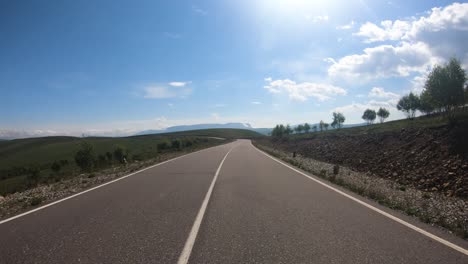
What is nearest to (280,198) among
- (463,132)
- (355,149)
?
(463,132)

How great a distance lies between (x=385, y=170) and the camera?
15.5 m

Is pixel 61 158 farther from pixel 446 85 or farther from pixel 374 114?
pixel 374 114

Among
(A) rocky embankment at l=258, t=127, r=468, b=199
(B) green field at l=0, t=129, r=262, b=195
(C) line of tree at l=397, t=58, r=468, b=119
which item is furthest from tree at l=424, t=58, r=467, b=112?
(B) green field at l=0, t=129, r=262, b=195

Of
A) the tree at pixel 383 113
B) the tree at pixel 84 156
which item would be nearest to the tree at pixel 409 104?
the tree at pixel 383 113

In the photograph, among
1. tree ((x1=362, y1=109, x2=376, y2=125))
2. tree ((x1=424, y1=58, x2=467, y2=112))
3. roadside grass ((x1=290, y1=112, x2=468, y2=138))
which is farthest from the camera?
tree ((x1=362, y1=109, x2=376, y2=125))

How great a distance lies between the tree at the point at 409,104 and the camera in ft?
269

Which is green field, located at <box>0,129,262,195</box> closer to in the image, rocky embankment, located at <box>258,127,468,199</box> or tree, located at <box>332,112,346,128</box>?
rocky embankment, located at <box>258,127,468,199</box>

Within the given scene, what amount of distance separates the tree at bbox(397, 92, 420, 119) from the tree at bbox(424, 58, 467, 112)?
6434cm

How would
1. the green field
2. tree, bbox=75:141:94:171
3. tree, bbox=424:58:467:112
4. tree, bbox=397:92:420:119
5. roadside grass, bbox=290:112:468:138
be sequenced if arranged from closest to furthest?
1. roadside grass, bbox=290:112:468:138
2. tree, bbox=424:58:467:112
3. the green field
4. tree, bbox=75:141:94:171
5. tree, bbox=397:92:420:119

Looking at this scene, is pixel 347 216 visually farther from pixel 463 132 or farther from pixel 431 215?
pixel 463 132

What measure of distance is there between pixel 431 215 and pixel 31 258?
314 inches

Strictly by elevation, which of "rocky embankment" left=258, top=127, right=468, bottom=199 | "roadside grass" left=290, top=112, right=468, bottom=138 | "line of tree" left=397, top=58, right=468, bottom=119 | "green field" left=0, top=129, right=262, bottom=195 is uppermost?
"line of tree" left=397, top=58, right=468, bottom=119

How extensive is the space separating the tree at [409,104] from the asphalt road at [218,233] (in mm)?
93910

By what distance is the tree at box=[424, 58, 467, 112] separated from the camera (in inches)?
991
